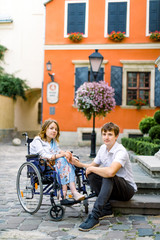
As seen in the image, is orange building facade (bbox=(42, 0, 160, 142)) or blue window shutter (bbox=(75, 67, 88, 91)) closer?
orange building facade (bbox=(42, 0, 160, 142))

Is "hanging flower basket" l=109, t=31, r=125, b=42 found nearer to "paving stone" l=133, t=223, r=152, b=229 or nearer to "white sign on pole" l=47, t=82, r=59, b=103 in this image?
"white sign on pole" l=47, t=82, r=59, b=103

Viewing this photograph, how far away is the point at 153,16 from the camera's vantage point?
13336 millimetres

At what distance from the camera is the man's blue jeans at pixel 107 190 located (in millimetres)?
3289

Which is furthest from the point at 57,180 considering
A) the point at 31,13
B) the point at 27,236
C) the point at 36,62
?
the point at 31,13

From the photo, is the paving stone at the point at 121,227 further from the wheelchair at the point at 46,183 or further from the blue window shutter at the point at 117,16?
the blue window shutter at the point at 117,16

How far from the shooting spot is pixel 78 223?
3.43m

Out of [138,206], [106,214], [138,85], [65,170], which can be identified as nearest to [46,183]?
[65,170]

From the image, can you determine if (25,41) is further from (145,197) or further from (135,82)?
(145,197)

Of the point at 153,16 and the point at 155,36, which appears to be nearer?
the point at 155,36

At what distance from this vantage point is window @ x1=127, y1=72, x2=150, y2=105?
1355 centimetres

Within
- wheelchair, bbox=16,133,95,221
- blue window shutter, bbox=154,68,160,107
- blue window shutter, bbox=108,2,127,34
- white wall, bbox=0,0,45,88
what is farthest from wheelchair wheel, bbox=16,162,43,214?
white wall, bbox=0,0,45,88

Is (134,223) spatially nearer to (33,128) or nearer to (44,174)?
(44,174)

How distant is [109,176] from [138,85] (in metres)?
10.7

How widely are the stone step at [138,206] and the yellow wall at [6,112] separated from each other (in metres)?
12.2
